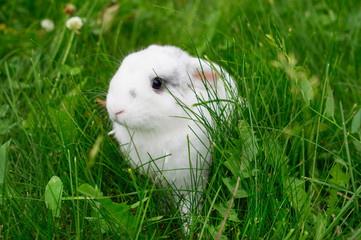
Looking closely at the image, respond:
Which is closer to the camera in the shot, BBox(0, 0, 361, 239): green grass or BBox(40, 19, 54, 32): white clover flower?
BBox(0, 0, 361, 239): green grass

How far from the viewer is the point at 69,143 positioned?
220 centimetres

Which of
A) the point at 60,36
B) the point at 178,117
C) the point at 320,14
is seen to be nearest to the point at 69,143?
the point at 178,117

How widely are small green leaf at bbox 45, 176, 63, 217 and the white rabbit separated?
0.39m

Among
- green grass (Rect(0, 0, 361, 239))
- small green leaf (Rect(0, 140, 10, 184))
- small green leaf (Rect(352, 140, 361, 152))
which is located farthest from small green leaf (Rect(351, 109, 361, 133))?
small green leaf (Rect(0, 140, 10, 184))

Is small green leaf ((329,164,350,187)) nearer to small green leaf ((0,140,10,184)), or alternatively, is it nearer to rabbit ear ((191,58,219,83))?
rabbit ear ((191,58,219,83))

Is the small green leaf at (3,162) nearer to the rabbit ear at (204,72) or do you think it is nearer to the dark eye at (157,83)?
the dark eye at (157,83)

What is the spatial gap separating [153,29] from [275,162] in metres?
2.18

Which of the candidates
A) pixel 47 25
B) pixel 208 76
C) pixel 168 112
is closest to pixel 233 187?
pixel 168 112

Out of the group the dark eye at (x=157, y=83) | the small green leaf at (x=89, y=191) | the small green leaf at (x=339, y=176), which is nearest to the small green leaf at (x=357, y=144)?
the small green leaf at (x=339, y=176)

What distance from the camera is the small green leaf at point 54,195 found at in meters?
1.71

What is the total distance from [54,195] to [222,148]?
29.8 inches

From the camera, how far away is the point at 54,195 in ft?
5.65

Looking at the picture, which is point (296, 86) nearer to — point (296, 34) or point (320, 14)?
point (296, 34)

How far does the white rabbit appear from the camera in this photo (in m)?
1.90
